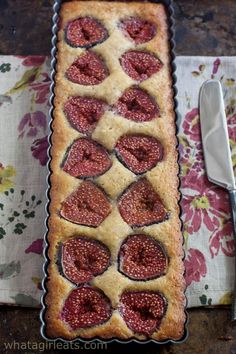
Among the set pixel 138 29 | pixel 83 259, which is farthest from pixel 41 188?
pixel 138 29

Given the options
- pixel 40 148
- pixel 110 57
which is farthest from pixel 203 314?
pixel 110 57

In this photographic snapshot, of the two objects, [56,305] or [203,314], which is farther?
[203,314]

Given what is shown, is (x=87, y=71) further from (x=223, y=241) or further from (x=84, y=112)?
(x=223, y=241)

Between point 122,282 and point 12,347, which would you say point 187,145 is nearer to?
point 122,282

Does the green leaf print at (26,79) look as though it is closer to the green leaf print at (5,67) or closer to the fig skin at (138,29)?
the green leaf print at (5,67)

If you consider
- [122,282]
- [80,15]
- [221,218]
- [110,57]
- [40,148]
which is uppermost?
Answer: [80,15]

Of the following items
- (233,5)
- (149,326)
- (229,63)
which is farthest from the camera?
(233,5)

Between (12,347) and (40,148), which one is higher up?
(40,148)

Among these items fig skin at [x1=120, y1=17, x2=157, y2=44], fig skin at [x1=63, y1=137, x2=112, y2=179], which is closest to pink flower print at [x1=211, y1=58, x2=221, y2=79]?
fig skin at [x1=120, y1=17, x2=157, y2=44]
